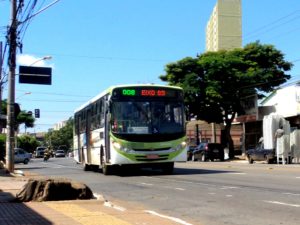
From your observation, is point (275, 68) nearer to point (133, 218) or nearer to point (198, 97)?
point (198, 97)

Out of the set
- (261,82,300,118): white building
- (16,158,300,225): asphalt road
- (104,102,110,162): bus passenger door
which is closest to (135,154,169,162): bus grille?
(104,102,110,162): bus passenger door

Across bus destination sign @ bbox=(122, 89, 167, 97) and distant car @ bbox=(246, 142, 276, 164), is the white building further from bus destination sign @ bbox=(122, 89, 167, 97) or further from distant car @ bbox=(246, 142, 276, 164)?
bus destination sign @ bbox=(122, 89, 167, 97)

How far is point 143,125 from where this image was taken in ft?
76.3

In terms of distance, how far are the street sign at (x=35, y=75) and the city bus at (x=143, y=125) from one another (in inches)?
366

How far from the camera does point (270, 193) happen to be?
15.2 metres

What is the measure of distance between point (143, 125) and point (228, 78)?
92.1ft

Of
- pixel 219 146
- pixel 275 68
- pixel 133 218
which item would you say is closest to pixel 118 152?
pixel 133 218

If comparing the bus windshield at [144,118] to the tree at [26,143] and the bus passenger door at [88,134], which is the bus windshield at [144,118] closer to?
the bus passenger door at [88,134]

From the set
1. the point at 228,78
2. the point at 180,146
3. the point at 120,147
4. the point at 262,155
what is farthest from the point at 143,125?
the point at 228,78

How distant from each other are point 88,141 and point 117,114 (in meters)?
7.19

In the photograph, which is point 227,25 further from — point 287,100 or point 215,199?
point 215,199

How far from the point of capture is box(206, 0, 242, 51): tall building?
7750 cm

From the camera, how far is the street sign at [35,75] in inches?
1276

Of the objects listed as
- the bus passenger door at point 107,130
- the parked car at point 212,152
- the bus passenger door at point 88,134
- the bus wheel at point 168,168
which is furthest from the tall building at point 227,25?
the bus passenger door at point 107,130
